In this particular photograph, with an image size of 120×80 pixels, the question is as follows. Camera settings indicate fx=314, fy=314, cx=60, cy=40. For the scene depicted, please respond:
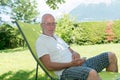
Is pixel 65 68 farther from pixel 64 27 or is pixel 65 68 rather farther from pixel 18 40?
pixel 18 40

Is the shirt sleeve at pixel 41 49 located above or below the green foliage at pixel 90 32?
above

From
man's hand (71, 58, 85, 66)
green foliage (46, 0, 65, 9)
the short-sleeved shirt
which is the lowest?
man's hand (71, 58, 85, 66)

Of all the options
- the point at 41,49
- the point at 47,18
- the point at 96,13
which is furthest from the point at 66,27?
the point at 96,13

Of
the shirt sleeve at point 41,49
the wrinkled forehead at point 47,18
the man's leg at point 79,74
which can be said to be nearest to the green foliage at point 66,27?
the wrinkled forehead at point 47,18

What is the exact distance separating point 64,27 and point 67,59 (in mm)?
15077

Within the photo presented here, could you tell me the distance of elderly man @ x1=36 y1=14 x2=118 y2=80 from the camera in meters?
4.00

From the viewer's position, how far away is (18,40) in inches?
899

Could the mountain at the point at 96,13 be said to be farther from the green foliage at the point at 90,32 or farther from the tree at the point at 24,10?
the tree at the point at 24,10

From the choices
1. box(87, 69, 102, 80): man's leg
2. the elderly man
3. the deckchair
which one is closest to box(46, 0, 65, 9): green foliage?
the deckchair

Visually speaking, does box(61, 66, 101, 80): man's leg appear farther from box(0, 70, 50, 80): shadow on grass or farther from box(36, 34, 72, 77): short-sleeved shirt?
box(0, 70, 50, 80): shadow on grass

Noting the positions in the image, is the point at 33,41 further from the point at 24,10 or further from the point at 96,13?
the point at 96,13

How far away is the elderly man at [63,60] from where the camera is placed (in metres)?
4.00

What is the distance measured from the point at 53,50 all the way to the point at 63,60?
21cm

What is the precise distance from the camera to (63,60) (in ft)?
14.5
